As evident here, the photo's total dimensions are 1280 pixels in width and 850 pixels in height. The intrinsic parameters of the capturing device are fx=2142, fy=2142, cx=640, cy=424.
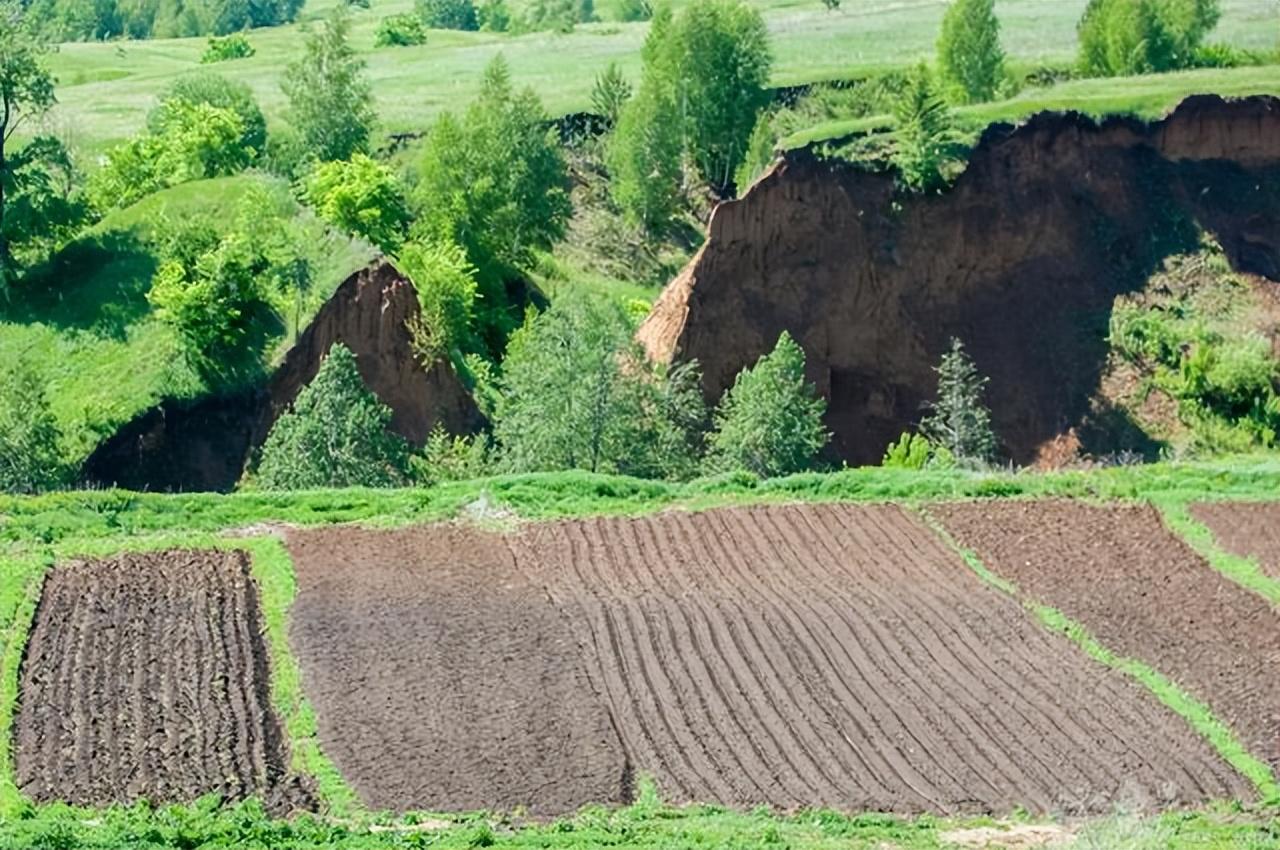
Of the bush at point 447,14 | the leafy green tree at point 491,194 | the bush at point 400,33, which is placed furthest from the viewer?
the bush at point 447,14

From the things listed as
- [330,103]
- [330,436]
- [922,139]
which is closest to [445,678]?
[330,436]

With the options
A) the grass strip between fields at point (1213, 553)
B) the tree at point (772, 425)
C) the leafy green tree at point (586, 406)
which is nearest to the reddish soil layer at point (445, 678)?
the leafy green tree at point (586, 406)

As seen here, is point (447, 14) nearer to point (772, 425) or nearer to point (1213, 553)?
point (772, 425)

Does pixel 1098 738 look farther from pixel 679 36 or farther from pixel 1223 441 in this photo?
pixel 679 36

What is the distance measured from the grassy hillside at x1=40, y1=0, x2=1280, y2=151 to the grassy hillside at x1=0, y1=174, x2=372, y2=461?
60.7ft

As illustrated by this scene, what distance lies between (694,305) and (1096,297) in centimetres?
1130

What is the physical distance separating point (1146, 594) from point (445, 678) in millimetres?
13267

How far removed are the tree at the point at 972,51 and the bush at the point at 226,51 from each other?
41.5 m

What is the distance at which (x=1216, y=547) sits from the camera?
41.1m

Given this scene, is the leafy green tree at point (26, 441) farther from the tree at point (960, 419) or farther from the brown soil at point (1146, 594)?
the tree at point (960, 419)

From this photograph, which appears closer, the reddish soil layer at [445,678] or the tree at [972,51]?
the reddish soil layer at [445,678]

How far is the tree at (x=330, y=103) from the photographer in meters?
63.6

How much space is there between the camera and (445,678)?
33.2 meters

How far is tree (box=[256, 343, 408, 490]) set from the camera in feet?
144
